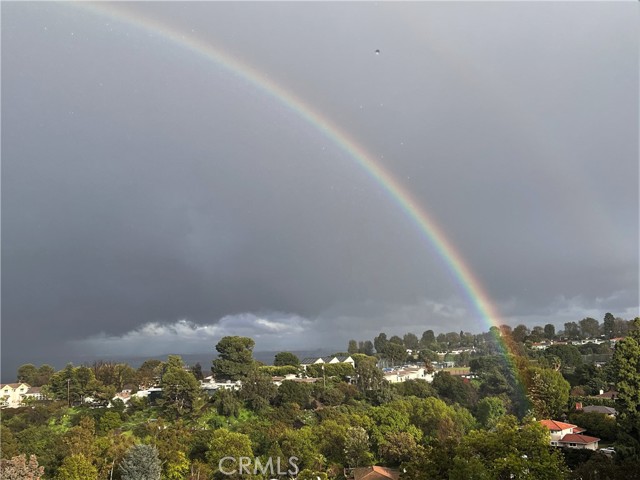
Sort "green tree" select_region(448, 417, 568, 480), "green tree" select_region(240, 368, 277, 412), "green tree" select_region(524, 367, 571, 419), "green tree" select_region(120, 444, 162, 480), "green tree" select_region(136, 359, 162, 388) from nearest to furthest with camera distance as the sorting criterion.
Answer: "green tree" select_region(448, 417, 568, 480), "green tree" select_region(120, 444, 162, 480), "green tree" select_region(524, 367, 571, 419), "green tree" select_region(240, 368, 277, 412), "green tree" select_region(136, 359, 162, 388)

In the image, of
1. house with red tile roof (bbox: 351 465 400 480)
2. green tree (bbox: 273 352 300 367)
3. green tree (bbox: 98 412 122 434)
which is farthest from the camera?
green tree (bbox: 273 352 300 367)

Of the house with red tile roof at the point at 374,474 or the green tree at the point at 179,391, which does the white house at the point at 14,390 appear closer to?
the green tree at the point at 179,391

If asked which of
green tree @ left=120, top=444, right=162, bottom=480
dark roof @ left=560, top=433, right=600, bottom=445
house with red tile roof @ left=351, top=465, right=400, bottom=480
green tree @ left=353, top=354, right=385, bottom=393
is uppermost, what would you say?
green tree @ left=353, top=354, right=385, bottom=393

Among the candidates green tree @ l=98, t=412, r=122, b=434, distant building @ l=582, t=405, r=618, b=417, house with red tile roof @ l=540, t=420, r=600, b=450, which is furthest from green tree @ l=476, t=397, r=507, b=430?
green tree @ l=98, t=412, r=122, b=434

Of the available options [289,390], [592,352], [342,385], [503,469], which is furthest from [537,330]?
[503,469]

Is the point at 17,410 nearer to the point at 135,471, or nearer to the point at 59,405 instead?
the point at 59,405

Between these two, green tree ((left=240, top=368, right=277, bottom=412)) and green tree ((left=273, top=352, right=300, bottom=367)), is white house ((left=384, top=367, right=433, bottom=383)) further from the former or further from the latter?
green tree ((left=240, top=368, right=277, bottom=412))

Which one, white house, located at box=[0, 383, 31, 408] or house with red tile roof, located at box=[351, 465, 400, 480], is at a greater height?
white house, located at box=[0, 383, 31, 408]
